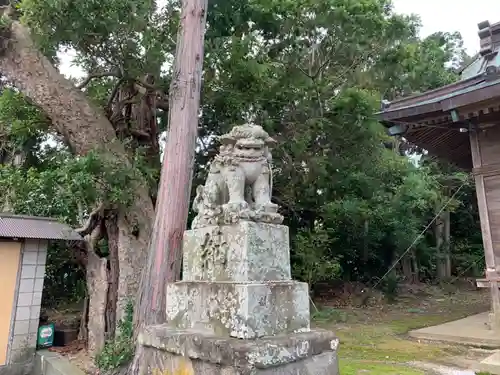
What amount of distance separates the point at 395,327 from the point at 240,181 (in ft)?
20.4

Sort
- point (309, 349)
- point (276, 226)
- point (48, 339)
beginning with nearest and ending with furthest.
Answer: point (309, 349)
point (276, 226)
point (48, 339)

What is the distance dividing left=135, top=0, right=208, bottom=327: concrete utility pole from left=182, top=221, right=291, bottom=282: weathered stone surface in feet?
7.13

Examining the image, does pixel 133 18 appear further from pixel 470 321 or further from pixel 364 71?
pixel 470 321

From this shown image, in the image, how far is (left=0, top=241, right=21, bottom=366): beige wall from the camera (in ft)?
17.3

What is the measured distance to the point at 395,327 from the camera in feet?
23.6

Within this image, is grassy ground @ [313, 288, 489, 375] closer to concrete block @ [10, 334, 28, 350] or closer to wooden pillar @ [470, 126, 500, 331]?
wooden pillar @ [470, 126, 500, 331]

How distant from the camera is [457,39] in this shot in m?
18.5

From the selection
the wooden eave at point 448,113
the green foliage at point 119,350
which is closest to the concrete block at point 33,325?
the green foliage at point 119,350

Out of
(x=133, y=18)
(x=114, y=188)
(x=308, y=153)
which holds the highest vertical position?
(x=133, y=18)

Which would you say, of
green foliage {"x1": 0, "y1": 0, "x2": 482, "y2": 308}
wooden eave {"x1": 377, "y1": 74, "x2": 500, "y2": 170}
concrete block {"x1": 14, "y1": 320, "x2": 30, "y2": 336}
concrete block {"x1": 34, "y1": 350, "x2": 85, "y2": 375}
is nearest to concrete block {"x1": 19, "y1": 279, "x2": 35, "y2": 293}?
concrete block {"x1": 14, "y1": 320, "x2": 30, "y2": 336}

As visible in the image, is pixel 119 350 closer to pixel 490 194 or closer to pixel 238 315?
pixel 238 315

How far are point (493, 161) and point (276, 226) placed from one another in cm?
528

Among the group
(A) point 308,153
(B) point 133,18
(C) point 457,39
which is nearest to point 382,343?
(A) point 308,153

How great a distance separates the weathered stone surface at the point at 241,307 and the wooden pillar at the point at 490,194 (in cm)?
494
